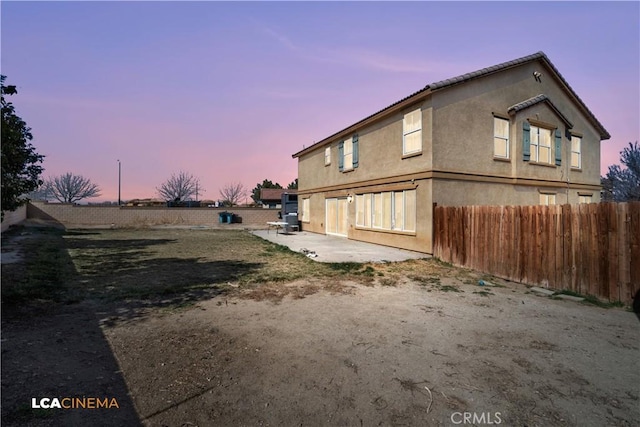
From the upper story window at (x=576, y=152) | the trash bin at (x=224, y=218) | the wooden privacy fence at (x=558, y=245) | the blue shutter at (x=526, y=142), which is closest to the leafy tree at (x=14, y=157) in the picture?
the wooden privacy fence at (x=558, y=245)

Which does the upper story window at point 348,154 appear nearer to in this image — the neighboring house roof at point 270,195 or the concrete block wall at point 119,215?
the concrete block wall at point 119,215

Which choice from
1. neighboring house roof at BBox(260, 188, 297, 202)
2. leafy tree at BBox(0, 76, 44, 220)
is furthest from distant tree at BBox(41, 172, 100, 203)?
leafy tree at BBox(0, 76, 44, 220)

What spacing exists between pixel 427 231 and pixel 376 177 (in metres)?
4.53

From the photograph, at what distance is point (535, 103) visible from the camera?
14.6 meters

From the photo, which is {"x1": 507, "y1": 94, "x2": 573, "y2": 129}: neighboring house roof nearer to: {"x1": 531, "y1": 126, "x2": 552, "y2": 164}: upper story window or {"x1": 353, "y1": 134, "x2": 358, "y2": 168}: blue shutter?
{"x1": 531, "y1": 126, "x2": 552, "y2": 164}: upper story window

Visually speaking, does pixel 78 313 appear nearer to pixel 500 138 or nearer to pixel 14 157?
pixel 14 157

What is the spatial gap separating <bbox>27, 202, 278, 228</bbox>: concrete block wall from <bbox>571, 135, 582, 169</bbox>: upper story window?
2649cm

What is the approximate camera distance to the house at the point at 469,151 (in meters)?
12.5

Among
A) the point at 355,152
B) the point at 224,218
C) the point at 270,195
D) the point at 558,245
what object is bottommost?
the point at 558,245

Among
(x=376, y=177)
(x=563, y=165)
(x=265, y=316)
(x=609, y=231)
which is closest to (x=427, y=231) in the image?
(x=376, y=177)

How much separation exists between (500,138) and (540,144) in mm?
2805

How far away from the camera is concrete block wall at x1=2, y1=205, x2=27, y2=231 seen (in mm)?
20469

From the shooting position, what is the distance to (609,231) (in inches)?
264

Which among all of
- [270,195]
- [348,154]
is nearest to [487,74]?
[348,154]
